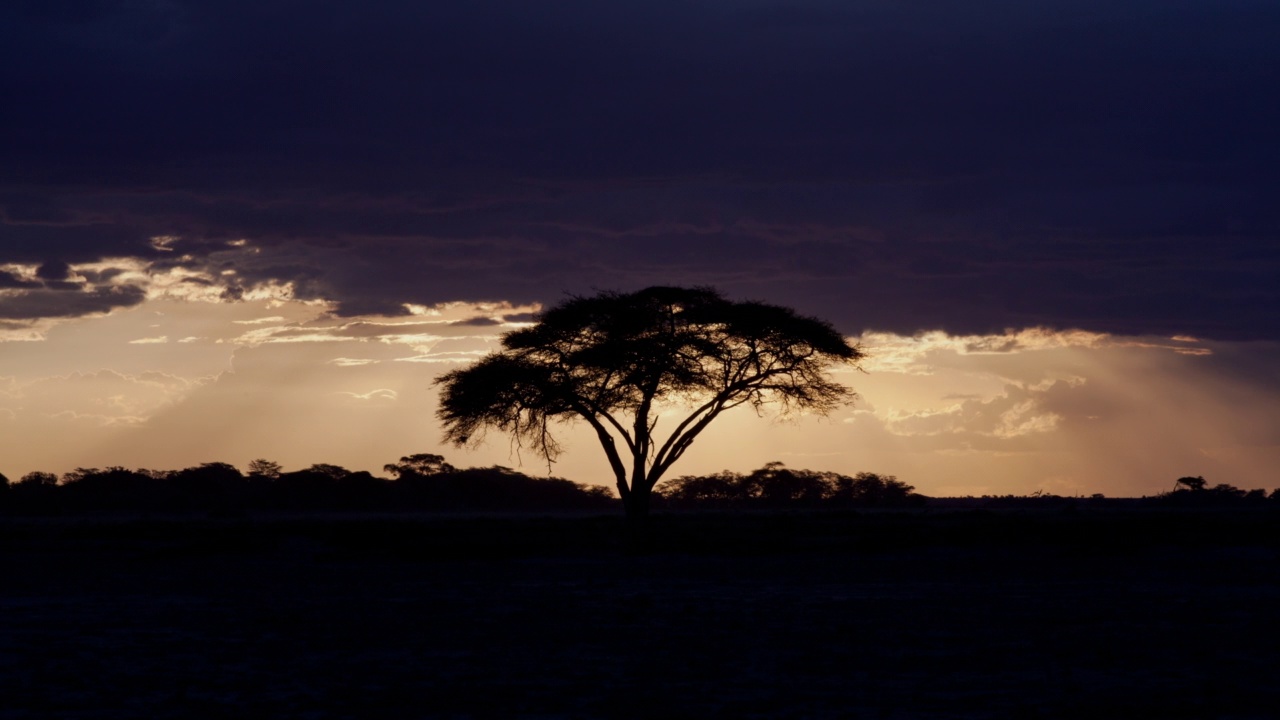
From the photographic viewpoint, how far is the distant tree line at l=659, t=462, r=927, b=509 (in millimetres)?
96188

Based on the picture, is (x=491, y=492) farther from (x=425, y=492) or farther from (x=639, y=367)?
(x=639, y=367)

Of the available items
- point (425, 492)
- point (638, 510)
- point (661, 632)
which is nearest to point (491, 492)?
point (425, 492)

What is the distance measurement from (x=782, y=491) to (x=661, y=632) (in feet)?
264

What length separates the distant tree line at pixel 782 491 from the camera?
96188 mm

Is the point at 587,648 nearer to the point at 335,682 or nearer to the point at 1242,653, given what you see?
the point at 335,682

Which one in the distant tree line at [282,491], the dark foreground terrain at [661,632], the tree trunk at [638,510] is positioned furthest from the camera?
the distant tree line at [282,491]

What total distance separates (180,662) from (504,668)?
342 cm

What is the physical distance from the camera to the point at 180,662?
581 inches

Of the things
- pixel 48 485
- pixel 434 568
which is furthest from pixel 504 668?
pixel 48 485

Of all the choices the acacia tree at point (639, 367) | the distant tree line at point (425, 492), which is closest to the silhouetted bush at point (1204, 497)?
the distant tree line at point (425, 492)

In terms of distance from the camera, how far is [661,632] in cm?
1717

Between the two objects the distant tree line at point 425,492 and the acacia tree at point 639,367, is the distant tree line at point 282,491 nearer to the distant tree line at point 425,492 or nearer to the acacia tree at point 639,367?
the distant tree line at point 425,492

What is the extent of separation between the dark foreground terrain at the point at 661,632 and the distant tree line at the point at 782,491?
61989 millimetres

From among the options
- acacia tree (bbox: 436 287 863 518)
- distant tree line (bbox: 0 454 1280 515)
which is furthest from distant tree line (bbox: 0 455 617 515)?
acacia tree (bbox: 436 287 863 518)
